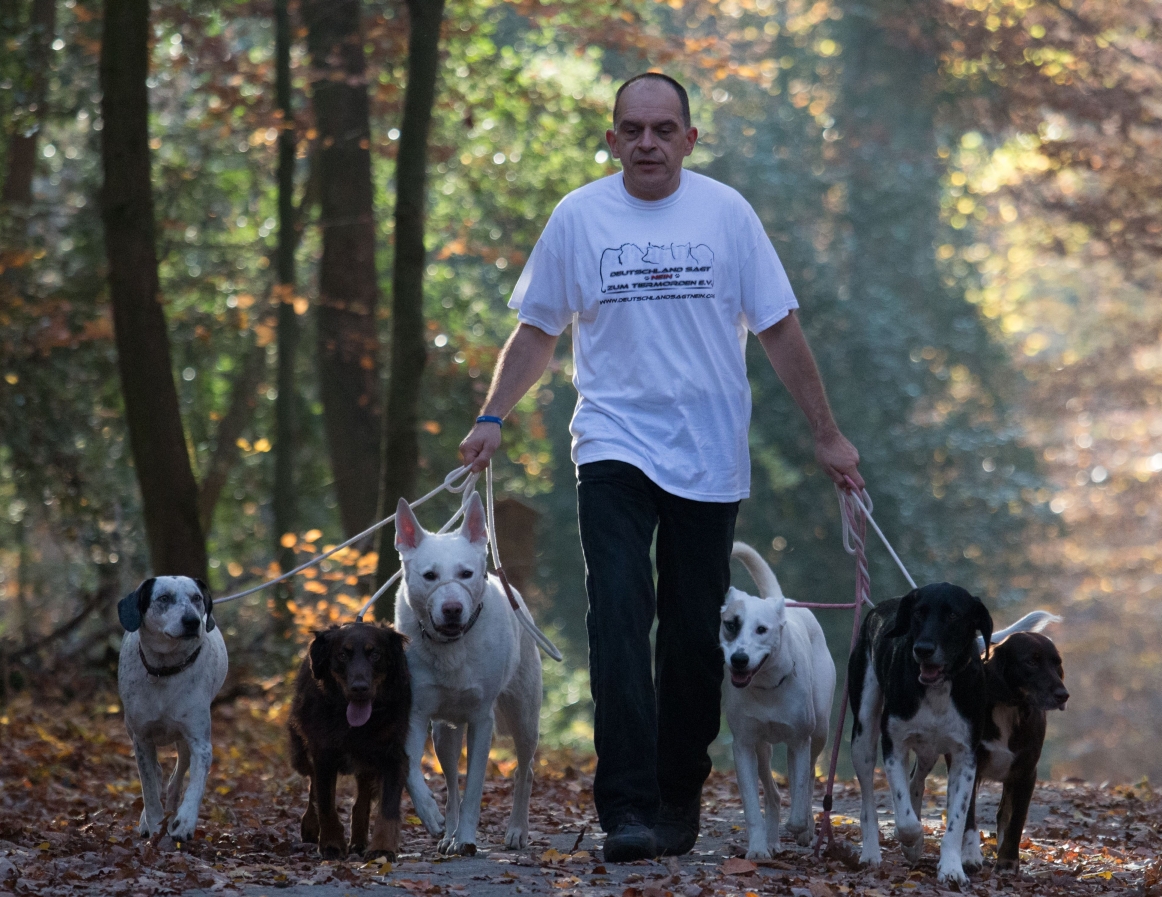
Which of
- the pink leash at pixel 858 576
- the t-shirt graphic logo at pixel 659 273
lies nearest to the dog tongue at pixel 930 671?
the pink leash at pixel 858 576

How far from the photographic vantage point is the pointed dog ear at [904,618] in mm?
5973

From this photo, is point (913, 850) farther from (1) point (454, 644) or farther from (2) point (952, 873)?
(1) point (454, 644)

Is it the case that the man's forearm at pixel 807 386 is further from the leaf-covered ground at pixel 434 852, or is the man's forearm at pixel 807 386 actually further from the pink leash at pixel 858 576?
the leaf-covered ground at pixel 434 852

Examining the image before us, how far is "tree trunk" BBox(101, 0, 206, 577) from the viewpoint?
Answer: 409 inches

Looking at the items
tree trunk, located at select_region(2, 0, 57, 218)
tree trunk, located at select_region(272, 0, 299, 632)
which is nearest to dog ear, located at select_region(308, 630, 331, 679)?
tree trunk, located at select_region(272, 0, 299, 632)

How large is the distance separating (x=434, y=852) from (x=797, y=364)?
8.41 ft

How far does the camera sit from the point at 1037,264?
41656 millimetres

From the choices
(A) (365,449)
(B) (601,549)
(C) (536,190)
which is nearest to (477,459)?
(B) (601,549)

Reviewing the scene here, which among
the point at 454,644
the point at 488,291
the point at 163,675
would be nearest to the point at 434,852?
the point at 454,644

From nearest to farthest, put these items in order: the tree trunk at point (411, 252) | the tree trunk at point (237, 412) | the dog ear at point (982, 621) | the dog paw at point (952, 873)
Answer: the dog paw at point (952, 873), the dog ear at point (982, 621), the tree trunk at point (411, 252), the tree trunk at point (237, 412)

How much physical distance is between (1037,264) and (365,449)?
30.4 meters

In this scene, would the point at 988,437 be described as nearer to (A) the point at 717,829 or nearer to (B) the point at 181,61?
(B) the point at 181,61

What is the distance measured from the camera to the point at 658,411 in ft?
20.1

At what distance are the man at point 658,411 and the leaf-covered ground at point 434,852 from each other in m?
0.54
